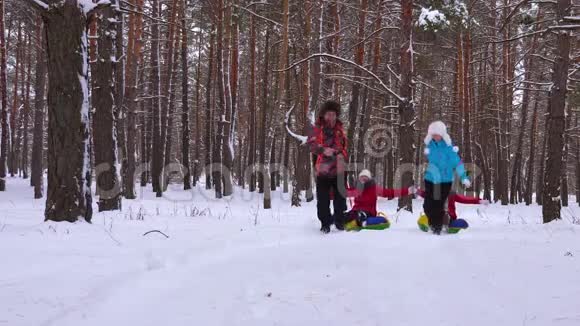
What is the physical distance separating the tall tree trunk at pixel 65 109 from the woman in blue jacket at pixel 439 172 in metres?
4.63

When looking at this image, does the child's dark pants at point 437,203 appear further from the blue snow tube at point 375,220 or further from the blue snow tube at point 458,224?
the blue snow tube at point 375,220

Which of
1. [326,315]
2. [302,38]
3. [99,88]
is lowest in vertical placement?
[326,315]

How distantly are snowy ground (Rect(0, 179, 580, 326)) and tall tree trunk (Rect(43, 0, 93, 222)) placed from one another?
0.49 meters

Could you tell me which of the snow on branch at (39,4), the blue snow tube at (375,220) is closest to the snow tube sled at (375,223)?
the blue snow tube at (375,220)

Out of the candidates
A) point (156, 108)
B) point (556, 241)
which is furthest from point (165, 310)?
point (156, 108)

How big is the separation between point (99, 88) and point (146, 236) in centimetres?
442

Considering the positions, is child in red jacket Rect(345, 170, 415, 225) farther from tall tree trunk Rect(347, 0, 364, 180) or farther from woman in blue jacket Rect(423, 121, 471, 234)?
tall tree trunk Rect(347, 0, 364, 180)

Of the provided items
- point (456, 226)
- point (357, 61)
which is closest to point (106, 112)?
point (456, 226)

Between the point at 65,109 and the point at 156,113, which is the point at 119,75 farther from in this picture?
the point at 65,109

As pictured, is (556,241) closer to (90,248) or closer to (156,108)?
(90,248)

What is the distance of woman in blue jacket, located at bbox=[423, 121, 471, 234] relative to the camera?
19.2ft

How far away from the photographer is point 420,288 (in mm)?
3412

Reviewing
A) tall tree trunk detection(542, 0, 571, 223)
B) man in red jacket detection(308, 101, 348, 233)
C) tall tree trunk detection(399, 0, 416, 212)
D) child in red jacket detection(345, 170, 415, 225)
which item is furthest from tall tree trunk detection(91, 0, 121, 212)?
tall tree trunk detection(542, 0, 571, 223)

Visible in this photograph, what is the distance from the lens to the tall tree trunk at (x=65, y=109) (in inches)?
207
